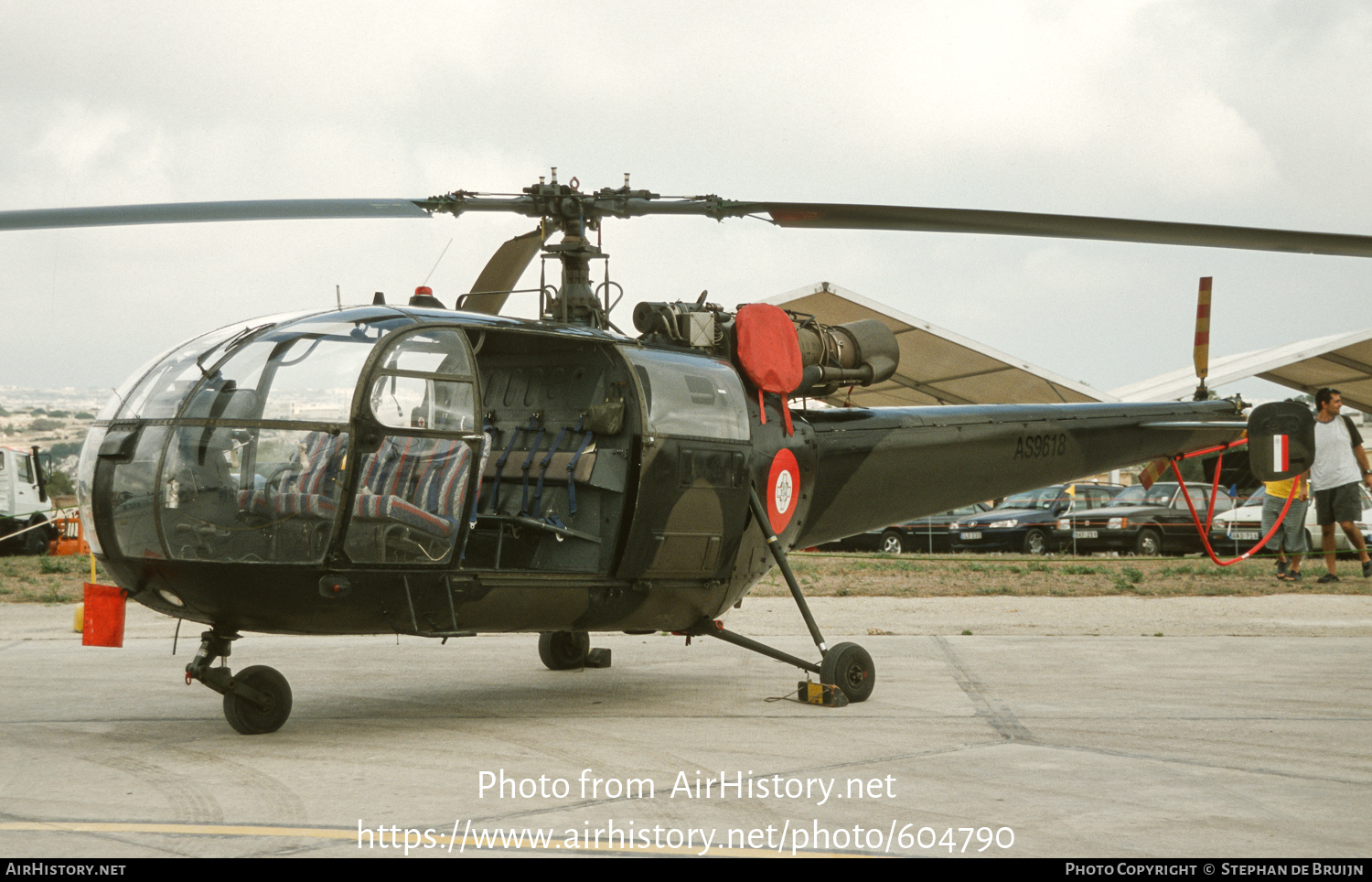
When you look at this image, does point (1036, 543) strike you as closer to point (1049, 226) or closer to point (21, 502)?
point (1049, 226)

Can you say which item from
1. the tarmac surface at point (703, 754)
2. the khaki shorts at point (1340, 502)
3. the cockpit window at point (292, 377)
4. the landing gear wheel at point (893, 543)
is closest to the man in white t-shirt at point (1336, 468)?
the khaki shorts at point (1340, 502)

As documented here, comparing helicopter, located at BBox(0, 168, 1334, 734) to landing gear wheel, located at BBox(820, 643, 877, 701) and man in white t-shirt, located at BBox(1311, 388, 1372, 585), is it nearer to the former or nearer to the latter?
landing gear wheel, located at BBox(820, 643, 877, 701)

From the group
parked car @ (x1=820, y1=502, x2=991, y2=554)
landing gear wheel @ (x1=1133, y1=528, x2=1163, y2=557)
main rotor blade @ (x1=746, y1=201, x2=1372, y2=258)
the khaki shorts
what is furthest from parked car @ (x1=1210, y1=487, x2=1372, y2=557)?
main rotor blade @ (x1=746, y1=201, x2=1372, y2=258)

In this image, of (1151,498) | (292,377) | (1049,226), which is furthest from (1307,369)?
(292,377)

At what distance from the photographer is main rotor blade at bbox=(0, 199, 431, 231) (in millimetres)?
6688

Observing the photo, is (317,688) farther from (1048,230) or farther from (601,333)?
(1048,230)

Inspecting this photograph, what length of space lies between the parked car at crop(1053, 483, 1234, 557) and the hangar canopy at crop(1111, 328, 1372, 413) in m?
2.38

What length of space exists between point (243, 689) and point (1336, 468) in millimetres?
12495

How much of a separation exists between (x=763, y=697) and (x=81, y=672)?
495 centimetres

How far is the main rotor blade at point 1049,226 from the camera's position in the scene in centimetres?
688

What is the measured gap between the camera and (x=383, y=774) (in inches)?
205

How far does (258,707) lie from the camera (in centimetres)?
616

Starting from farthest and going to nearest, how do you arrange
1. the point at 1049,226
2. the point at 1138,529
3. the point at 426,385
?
the point at 1138,529 < the point at 1049,226 < the point at 426,385
